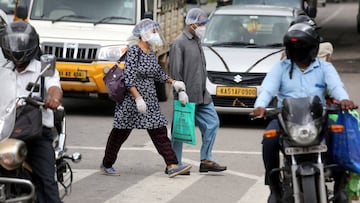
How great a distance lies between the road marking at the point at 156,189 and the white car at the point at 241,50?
3638 mm

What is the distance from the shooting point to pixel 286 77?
7230 mm

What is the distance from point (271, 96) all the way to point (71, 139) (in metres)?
6.43

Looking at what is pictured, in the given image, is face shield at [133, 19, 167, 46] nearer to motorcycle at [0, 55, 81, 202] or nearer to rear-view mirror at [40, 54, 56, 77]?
motorcycle at [0, 55, 81, 202]

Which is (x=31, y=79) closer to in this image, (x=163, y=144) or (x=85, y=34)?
(x=163, y=144)

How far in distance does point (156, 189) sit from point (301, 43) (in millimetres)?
3305

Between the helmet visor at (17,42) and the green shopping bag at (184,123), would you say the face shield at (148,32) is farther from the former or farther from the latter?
the helmet visor at (17,42)

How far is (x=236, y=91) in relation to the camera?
14320 millimetres

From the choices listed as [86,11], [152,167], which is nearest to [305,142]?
[152,167]

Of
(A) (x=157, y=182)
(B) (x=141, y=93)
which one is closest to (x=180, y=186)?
(A) (x=157, y=182)

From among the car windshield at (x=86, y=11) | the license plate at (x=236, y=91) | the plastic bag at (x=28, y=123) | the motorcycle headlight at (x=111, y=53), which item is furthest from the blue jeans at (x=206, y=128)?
the car windshield at (x=86, y=11)

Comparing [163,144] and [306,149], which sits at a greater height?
[306,149]

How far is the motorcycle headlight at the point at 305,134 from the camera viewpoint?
21.6 feet

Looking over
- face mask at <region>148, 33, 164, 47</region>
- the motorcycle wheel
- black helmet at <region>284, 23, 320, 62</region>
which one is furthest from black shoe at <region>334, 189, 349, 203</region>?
face mask at <region>148, 33, 164, 47</region>

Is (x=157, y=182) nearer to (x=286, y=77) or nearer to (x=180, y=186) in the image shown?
(x=180, y=186)
